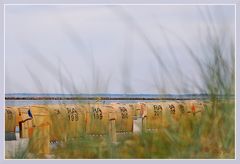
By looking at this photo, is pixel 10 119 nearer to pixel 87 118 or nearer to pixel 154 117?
pixel 87 118

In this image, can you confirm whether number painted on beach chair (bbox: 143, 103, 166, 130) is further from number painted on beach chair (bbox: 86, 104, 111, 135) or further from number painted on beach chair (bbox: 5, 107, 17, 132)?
number painted on beach chair (bbox: 5, 107, 17, 132)

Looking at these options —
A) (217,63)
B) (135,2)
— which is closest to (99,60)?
(135,2)

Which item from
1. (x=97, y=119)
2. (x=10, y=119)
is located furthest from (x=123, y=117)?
(x=10, y=119)

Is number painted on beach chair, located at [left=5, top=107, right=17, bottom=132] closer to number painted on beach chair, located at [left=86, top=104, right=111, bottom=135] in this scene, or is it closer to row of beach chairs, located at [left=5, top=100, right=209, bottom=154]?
row of beach chairs, located at [left=5, top=100, right=209, bottom=154]

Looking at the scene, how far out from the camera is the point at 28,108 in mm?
5391

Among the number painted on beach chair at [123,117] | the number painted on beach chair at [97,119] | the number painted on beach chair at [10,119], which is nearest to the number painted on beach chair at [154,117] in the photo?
the number painted on beach chair at [123,117]

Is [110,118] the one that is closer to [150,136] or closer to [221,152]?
[150,136]

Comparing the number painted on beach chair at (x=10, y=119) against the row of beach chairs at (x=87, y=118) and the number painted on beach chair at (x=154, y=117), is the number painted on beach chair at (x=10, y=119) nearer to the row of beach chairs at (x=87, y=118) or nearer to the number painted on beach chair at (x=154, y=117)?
the row of beach chairs at (x=87, y=118)

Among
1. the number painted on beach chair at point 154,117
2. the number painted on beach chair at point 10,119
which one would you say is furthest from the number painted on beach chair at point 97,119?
the number painted on beach chair at point 10,119

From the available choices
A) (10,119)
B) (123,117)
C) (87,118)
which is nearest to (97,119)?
(87,118)

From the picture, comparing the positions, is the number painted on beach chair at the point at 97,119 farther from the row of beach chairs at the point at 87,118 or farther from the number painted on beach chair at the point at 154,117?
the number painted on beach chair at the point at 154,117

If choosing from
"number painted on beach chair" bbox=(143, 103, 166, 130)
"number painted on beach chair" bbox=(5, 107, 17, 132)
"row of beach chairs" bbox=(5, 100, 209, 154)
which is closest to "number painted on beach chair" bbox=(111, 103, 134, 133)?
"row of beach chairs" bbox=(5, 100, 209, 154)

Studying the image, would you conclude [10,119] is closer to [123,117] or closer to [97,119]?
[97,119]

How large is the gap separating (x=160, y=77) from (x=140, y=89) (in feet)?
0.59
